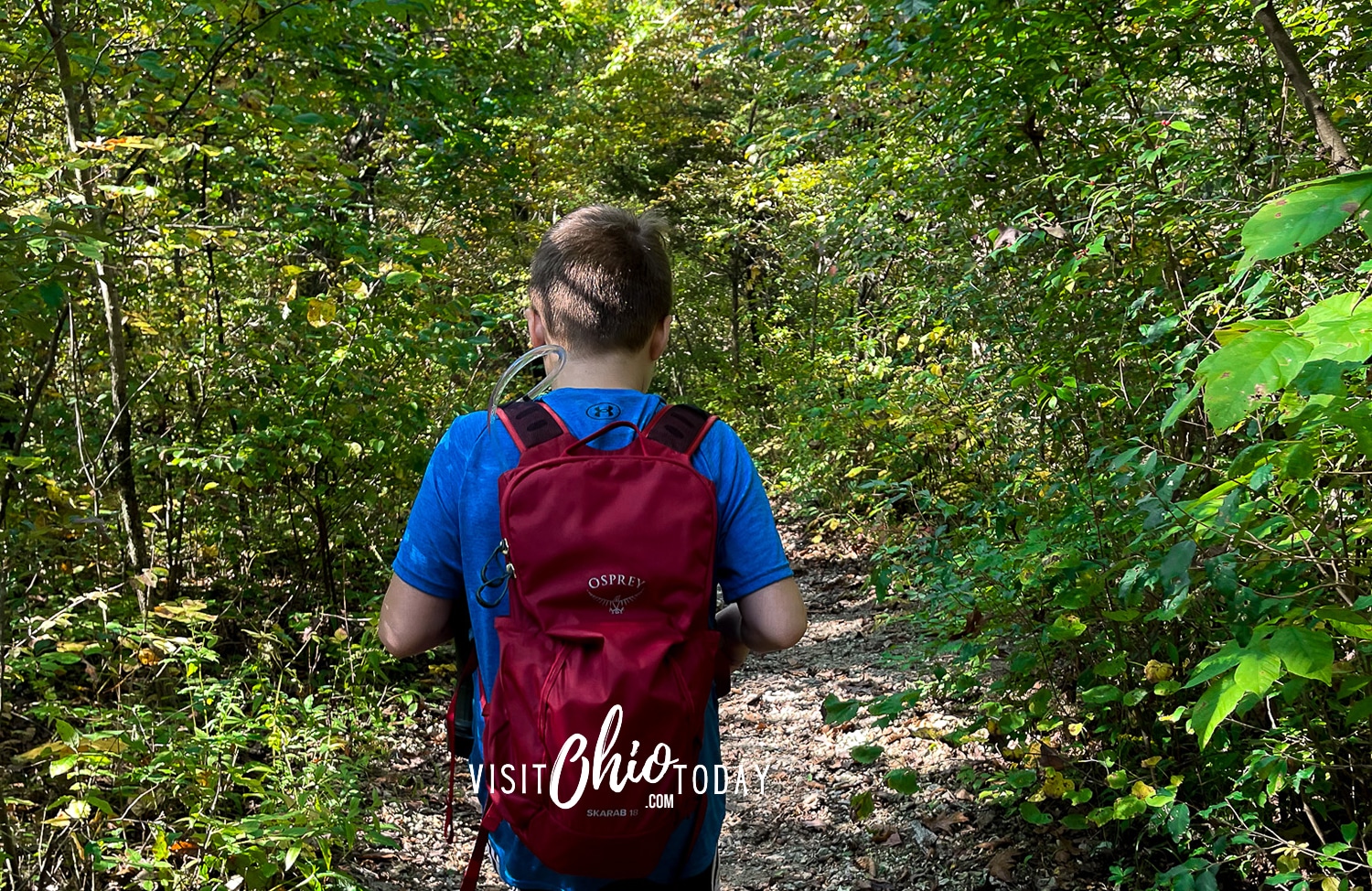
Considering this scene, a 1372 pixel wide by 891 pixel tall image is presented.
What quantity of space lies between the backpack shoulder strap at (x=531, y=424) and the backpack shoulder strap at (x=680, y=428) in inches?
6.0

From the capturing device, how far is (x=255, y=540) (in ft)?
19.1

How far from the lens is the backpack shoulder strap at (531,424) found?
1.71m

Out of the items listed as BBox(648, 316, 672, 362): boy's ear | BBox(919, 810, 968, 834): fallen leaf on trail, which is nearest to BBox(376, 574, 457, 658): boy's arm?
BBox(648, 316, 672, 362): boy's ear

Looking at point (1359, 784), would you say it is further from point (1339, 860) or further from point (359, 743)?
point (359, 743)

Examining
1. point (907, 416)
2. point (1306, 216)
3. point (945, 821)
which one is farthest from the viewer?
point (907, 416)

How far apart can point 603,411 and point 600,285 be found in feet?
0.73

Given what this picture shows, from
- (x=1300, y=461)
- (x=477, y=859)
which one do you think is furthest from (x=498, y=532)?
(x=1300, y=461)

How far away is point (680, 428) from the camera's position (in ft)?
5.76

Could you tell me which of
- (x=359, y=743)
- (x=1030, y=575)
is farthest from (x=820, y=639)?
(x=1030, y=575)

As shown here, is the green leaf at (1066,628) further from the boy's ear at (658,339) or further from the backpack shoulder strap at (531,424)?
the backpack shoulder strap at (531,424)

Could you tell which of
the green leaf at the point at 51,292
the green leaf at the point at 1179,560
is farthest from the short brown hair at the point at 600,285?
the green leaf at the point at 51,292

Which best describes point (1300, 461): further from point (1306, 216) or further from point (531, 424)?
point (531, 424)

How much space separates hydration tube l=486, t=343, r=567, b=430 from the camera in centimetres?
175

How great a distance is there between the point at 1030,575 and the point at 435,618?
227 centimetres
